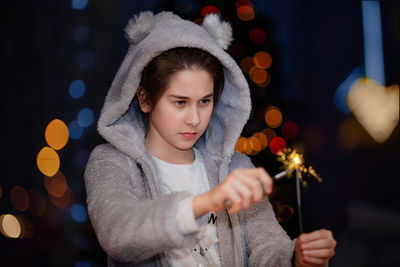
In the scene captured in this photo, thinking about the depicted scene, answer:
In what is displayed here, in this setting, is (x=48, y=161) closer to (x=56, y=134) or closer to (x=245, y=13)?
(x=56, y=134)

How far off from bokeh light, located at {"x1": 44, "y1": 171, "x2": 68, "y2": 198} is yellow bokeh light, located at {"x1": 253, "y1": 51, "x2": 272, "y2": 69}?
1430 mm

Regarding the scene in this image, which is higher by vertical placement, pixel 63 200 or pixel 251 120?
pixel 251 120

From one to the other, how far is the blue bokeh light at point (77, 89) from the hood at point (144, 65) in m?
1.33

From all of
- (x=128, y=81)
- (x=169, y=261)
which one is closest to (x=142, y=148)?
(x=128, y=81)

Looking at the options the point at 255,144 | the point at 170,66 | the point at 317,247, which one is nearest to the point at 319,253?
the point at 317,247

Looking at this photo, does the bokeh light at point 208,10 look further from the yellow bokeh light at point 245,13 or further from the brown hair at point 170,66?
the brown hair at point 170,66

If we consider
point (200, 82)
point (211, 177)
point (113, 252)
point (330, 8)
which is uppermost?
point (330, 8)

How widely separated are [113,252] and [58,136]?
189 cm

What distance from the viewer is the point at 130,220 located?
93 cm

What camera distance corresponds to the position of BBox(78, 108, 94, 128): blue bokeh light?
2721 mm

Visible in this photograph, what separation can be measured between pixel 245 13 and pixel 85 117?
1.22 m

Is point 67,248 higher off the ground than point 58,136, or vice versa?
point 58,136

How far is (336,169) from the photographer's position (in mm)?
2799

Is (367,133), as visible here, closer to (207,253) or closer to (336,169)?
(336,169)
